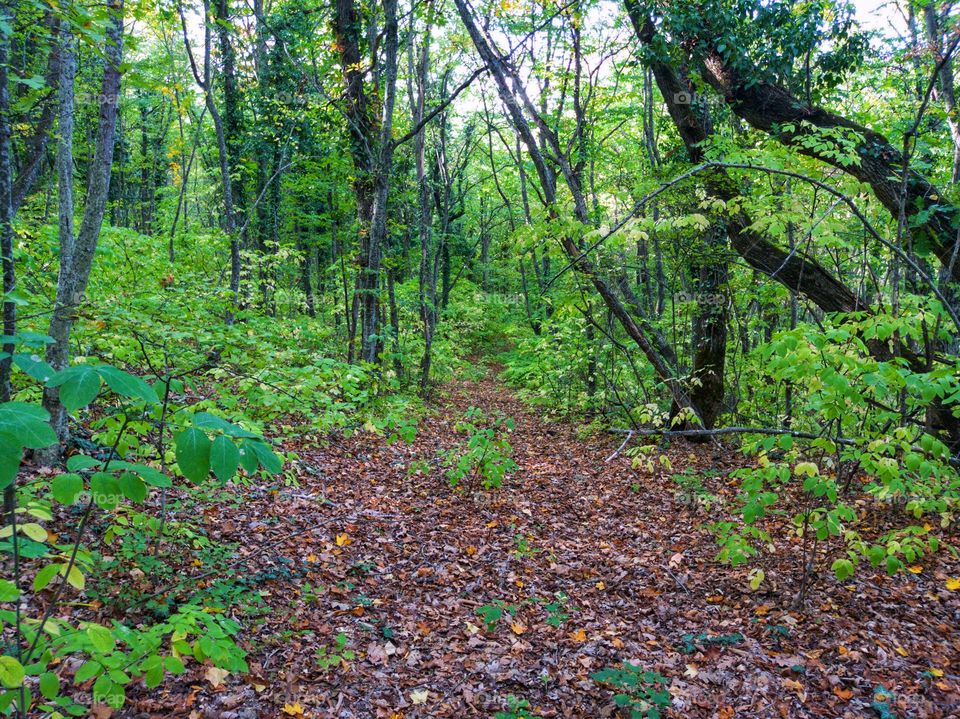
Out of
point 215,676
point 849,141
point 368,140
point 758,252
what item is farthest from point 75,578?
point 368,140

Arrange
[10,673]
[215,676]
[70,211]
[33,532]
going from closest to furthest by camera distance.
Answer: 1. [10,673]
2. [33,532]
3. [215,676]
4. [70,211]

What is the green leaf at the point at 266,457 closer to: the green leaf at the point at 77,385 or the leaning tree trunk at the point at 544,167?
the green leaf at the point at 77,385

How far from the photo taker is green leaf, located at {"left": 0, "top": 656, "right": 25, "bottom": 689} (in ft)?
5.16

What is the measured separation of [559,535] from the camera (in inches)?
240

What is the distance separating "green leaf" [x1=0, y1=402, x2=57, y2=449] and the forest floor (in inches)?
98.1

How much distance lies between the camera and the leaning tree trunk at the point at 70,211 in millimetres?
4488

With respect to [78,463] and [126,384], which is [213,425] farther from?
[78,463]

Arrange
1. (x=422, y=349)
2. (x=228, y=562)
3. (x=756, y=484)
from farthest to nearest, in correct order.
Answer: (x=422, y=349)
(x=228, y=562)
(x=756, y=484)

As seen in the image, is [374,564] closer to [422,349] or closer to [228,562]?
[228,562]

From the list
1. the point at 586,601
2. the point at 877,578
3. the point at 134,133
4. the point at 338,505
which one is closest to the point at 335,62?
the point at 338,505

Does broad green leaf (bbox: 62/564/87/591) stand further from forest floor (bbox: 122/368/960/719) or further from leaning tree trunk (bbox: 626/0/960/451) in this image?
leaning tree trunk (bbox: 626/0/960/451)

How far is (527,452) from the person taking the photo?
9.38 meters

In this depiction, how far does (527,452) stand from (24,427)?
844 centimetres

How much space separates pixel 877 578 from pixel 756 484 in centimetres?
200
